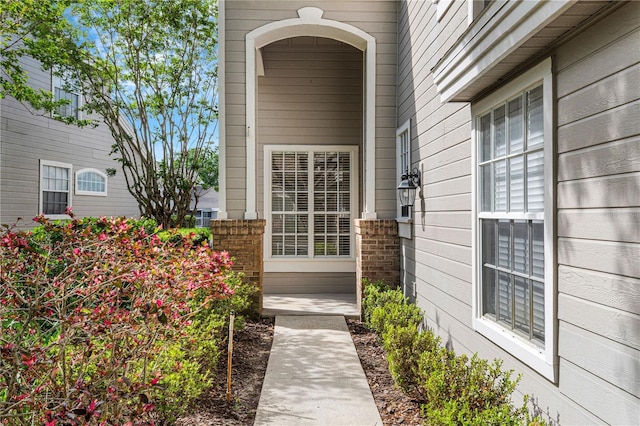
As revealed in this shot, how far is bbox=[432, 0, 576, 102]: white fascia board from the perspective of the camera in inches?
80.3

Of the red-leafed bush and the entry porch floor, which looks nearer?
the red-leafed bush

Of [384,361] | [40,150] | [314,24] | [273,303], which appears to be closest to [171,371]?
[384,361]

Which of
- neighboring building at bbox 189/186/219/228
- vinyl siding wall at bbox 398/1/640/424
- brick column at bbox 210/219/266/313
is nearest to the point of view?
vinyl siding wall at bbox 398/1/640/424

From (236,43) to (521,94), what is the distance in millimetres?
4321

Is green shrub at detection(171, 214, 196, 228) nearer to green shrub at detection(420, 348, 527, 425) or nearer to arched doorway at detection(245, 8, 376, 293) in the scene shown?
arched doorway at detection(245, 8, 376, 293)

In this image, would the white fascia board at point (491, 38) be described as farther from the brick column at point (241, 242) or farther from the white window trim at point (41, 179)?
the white window trim at point (41, 179)

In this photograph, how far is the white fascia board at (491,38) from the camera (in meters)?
2.04

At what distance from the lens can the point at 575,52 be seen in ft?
6.93

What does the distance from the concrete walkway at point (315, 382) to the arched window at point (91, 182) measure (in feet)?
33.9

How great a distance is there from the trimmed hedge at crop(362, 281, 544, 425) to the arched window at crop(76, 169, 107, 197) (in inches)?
473

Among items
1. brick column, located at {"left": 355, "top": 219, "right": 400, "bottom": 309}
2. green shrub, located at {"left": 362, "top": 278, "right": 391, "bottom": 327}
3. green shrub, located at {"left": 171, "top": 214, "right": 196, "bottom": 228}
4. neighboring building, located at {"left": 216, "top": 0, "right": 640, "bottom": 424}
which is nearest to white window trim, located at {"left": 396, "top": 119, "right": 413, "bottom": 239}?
neighboring building, located at {"left": 216, "top": 0, "right": 640, "bottom": 424}

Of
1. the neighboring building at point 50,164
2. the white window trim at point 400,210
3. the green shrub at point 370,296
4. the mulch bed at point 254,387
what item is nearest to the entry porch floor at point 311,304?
the green shrub at point 370,296

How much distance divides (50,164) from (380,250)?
10.5m

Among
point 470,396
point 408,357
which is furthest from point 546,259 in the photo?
point 408,357
